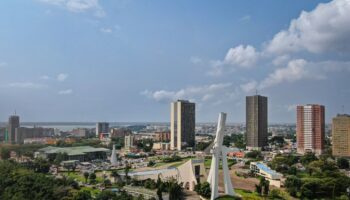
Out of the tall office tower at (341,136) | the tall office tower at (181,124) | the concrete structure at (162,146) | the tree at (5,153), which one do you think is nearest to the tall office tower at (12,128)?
the tree at (5,153)

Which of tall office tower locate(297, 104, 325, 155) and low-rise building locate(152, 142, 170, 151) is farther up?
tall office tower locate(297, 104, 325, 155)

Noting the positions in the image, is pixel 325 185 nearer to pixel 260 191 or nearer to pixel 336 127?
pixel 260 191

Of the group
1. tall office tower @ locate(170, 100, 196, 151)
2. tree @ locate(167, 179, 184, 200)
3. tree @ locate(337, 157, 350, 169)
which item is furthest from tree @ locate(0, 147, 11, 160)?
tree @ locate(337, 157, 350, 169)

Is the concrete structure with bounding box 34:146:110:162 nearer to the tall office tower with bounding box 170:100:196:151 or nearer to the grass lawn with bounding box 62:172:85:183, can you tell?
the grass lawn with bounding box 62:172:85:183

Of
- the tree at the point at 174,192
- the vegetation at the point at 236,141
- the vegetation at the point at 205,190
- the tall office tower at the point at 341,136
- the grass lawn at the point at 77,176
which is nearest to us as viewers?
the tree at the point at 174,192

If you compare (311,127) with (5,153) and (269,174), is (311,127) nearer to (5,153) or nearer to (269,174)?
(269,174)

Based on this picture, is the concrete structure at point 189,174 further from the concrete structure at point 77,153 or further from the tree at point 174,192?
the concrete structure at point 77,153
